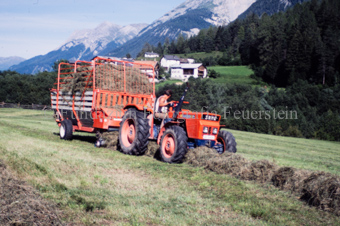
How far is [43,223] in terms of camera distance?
3568mm

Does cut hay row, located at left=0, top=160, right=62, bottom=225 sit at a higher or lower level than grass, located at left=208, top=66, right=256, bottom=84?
lower

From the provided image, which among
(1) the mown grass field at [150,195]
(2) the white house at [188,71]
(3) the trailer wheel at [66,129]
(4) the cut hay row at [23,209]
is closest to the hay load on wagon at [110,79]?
(3) the trailer wheel at [66,129]

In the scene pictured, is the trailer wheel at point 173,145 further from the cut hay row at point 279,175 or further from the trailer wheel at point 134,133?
the trailer wheel at point 134,133

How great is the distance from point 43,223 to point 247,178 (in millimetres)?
4978

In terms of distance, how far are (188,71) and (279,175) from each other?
108 meters

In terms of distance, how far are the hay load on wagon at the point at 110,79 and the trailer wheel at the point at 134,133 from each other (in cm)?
168

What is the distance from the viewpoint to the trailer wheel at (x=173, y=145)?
8719mm

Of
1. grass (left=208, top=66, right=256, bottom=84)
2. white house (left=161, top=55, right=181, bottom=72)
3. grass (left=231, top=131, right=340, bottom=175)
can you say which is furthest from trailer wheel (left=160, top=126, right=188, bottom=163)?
white house (left=161, top=55, right=181, bottom=72)

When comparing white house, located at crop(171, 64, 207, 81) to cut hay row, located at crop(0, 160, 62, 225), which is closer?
cut hay row, located at crop(0, 160, 62, 225)

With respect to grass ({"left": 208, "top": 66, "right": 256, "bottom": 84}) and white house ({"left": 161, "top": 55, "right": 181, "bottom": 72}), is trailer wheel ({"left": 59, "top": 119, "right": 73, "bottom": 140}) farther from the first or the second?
white house ({"left": 161, "top": 55, "right": 181, "bottom": 72})

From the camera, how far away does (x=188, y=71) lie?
4469 inches

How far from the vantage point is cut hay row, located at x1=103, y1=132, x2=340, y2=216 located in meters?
5.58

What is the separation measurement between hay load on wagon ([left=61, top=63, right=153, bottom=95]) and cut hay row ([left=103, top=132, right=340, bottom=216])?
10.5 feet

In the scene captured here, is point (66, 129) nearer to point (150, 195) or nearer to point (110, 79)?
point (110, 79)
